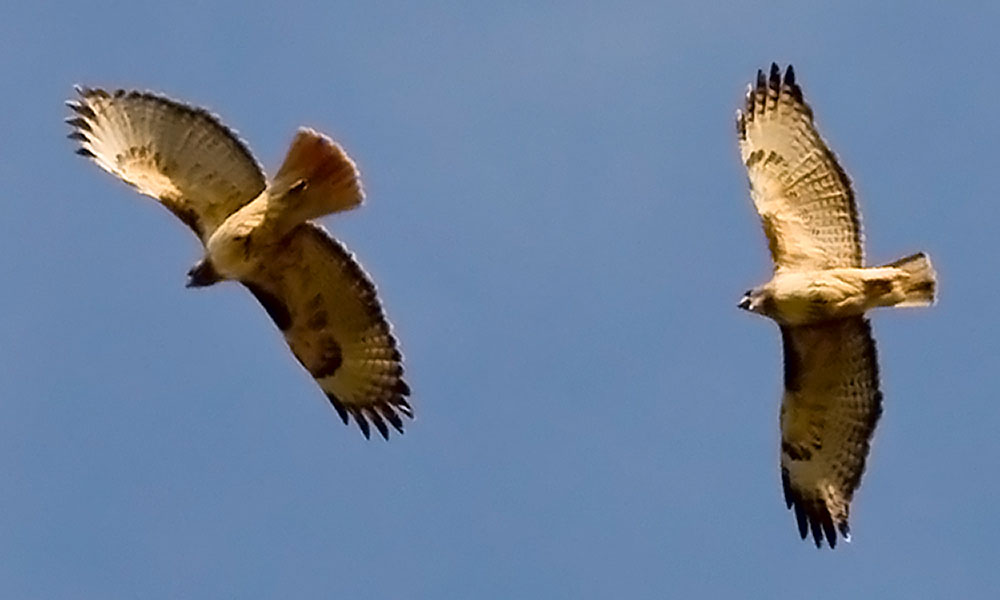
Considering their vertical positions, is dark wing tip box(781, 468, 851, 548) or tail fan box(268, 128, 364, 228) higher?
tail fan box(268, 128, 364, 228)

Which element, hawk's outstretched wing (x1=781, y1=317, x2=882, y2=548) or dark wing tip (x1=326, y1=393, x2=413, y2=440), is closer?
hawk's outstretched wing (x1=781, y1=317, x2=882, y2=548)

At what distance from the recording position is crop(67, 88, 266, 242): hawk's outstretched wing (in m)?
13.5

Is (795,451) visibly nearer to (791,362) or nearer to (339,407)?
(791,362)

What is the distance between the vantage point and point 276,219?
13.2 metres

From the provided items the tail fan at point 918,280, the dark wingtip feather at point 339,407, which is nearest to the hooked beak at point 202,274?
the dark wingtip feather at point 339,407

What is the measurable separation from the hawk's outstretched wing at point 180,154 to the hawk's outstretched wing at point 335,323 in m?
0.43

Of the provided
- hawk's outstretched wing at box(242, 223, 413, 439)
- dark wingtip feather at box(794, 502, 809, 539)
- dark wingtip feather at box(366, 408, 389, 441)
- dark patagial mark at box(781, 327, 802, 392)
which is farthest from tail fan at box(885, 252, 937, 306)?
dark wingtip feather at box(366, 408, 389, 441)

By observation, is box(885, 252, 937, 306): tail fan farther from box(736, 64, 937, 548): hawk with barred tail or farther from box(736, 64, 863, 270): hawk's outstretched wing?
box(736, 64, 863, 270): hawk's outstretched wing

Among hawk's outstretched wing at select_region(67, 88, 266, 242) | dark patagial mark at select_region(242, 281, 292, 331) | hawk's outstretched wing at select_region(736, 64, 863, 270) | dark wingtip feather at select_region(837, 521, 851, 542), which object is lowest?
dark wingtip feather at select_region(837, 521, 851, 542)

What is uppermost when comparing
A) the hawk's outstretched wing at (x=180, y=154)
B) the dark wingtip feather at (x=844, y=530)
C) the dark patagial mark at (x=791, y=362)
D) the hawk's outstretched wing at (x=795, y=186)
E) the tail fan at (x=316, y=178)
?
the hawk's outstretched wing at (x=795, y=186)

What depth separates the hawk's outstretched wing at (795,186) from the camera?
44.0 ft

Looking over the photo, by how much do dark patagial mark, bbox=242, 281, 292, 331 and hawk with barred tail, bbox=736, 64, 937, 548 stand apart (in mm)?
2751

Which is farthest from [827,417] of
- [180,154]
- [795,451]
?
[180,154]

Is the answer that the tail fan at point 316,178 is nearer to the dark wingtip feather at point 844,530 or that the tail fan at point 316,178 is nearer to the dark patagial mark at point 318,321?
the dark patagial mark at point 318,321
